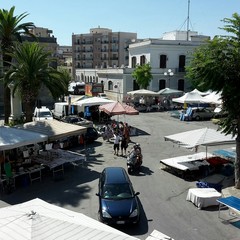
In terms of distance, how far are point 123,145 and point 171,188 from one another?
20.5 feet

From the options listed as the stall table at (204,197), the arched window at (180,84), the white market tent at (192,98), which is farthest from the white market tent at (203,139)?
the arched window at (180,84)

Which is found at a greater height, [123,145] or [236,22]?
[236,22]

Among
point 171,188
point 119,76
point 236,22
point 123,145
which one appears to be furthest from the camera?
point 119,76

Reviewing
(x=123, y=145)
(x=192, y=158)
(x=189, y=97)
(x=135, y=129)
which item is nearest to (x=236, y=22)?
(x=192, y=158)

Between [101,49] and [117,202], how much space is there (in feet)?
302

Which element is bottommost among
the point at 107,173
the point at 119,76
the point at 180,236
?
the point at 180,236

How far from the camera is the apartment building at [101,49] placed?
9850 cm

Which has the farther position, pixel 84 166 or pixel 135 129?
pixel 135 129

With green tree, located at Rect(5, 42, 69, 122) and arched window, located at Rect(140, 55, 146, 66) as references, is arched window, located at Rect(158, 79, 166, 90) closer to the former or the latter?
arched window, located at Rect(140, 55, 146, 66)

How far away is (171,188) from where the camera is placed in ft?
50.4

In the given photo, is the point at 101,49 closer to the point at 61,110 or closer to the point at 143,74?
the point at 143,74

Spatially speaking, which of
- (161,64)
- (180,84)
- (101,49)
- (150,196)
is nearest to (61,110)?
(150,196)

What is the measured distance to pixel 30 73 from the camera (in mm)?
20875

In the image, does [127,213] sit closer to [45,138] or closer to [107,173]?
[107,173]
